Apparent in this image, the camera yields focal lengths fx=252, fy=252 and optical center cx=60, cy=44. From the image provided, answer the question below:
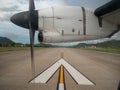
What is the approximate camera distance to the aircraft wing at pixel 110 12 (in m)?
6.09

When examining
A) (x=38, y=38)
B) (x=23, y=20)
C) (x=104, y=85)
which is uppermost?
(x=23, y=20)

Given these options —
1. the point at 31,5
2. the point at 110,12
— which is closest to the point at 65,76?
the point at 31,5

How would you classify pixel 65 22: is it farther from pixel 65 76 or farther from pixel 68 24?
pixel 65 76

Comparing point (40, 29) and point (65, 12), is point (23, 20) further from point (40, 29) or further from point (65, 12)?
point (65, 12)

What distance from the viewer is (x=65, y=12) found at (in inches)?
268

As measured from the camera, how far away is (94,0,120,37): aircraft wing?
609cm

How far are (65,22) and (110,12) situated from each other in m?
1.22

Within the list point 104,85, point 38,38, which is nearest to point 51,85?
point 104,85

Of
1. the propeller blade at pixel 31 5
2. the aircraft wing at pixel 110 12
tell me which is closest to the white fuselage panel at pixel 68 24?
the aircraft wing at pixel 110 12

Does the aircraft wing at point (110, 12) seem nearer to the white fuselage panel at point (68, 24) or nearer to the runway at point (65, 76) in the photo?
the white fuselage panel at point (68, 24)

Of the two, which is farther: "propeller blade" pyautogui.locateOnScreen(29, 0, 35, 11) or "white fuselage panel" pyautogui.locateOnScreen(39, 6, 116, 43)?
"propeller blade" pyautogui.locateOnScreen(29, 0, 35, 11)

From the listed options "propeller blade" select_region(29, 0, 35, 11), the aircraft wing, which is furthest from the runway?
the aircraft wing

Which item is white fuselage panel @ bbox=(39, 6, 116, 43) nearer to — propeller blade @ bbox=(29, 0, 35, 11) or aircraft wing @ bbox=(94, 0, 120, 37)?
aircraft wing @ bbox=(94, 0, 120, 37)

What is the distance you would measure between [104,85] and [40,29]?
7013 mm
